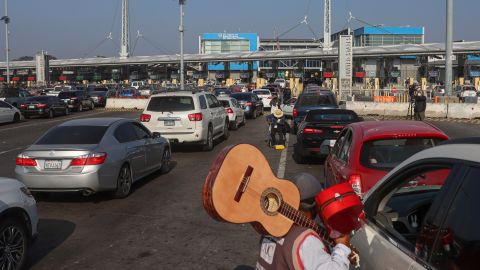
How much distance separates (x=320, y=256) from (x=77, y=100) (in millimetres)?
40136

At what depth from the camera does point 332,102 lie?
67.7 ft

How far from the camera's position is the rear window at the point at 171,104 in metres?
16.1

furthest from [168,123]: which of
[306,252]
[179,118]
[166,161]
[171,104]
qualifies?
[306,252]

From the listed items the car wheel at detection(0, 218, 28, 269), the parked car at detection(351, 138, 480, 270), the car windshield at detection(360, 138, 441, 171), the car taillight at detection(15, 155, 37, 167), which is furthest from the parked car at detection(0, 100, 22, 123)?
the parked car at detection(351, 138, 480, 270)

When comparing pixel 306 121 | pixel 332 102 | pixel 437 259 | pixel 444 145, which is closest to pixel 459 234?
pixel 437 259

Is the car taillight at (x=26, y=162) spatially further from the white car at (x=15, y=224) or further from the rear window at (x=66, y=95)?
the rear window at (x=66, y=95)

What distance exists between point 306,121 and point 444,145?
11517 mm

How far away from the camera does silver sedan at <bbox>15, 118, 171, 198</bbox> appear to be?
9.02 meters

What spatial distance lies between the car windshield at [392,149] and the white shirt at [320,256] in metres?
4.23

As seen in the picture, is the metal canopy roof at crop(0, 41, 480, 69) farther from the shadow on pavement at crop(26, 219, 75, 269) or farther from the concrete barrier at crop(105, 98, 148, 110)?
the shadow on pavement at crop(26, 219, 75, 269)

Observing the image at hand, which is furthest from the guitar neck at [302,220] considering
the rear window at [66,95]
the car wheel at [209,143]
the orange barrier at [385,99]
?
the rear window at [66,95]

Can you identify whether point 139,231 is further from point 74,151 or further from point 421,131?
point 421,131

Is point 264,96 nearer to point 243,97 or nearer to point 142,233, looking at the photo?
point 243,97

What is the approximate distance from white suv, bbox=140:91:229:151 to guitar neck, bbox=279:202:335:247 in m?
13.4
